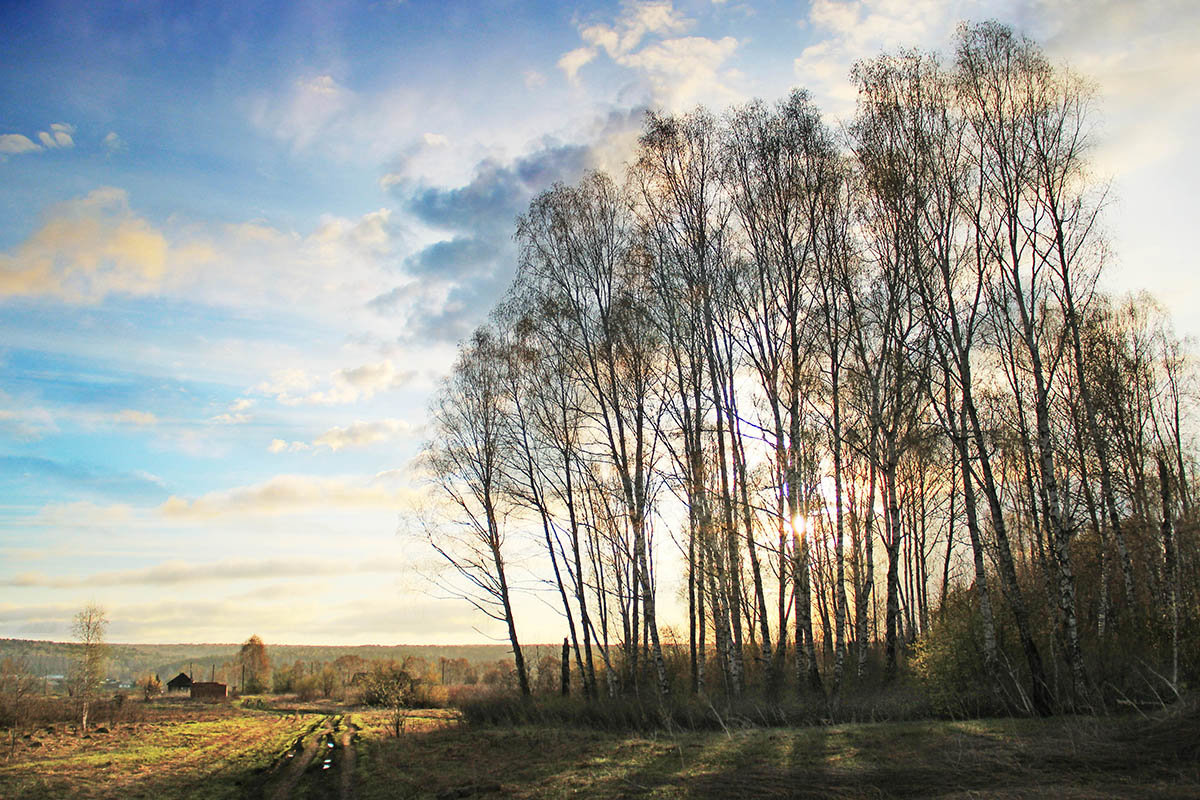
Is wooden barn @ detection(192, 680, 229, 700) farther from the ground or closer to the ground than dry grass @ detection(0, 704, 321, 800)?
Result: closer to the ground

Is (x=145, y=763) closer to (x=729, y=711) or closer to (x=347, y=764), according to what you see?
(x=347, y=764)

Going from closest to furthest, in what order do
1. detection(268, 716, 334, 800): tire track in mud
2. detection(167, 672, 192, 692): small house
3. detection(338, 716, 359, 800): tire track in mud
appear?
detection(338, 716, 359, 800): tire track in mud → detection(268, 716, 334, 800): tire track in mud → detection(167, 672, 192, 692): small house

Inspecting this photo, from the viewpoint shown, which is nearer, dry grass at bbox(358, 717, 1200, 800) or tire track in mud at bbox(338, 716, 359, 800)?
dry grass at bbox(358, 717, 1200, 800)

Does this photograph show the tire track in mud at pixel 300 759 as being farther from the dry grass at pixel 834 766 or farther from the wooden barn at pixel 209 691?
the wooden barn at pixel 209 691

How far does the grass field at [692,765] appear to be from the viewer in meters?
8.55

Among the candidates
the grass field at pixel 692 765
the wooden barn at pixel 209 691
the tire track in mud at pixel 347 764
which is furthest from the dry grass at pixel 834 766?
the wooden barn at pixel 209 691

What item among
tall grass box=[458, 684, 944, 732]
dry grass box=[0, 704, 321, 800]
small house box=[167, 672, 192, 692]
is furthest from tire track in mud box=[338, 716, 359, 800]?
small house box=[167, 672, 192, 692]

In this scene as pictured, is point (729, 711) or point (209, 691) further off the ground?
point (729, 711)

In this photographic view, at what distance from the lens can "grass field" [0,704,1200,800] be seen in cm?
855

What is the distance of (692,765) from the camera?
1106cm

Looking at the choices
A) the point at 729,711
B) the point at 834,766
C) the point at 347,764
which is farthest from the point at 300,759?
the point at 834,766

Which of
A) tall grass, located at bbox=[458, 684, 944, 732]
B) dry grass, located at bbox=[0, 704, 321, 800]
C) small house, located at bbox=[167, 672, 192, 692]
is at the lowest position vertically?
small house, located at bbox=[167, 672, 192, 692]

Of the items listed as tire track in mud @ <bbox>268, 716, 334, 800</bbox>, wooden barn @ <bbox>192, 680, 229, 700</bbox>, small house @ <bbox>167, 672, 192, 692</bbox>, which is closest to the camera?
tire track in mud @ <bbox>268, 716, 334, 800</bbox>

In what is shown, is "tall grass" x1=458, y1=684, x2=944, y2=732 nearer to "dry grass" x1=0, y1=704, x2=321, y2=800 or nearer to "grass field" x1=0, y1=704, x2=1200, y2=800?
"grass field" x1=0, y1=704, x2=1200, y2=800
